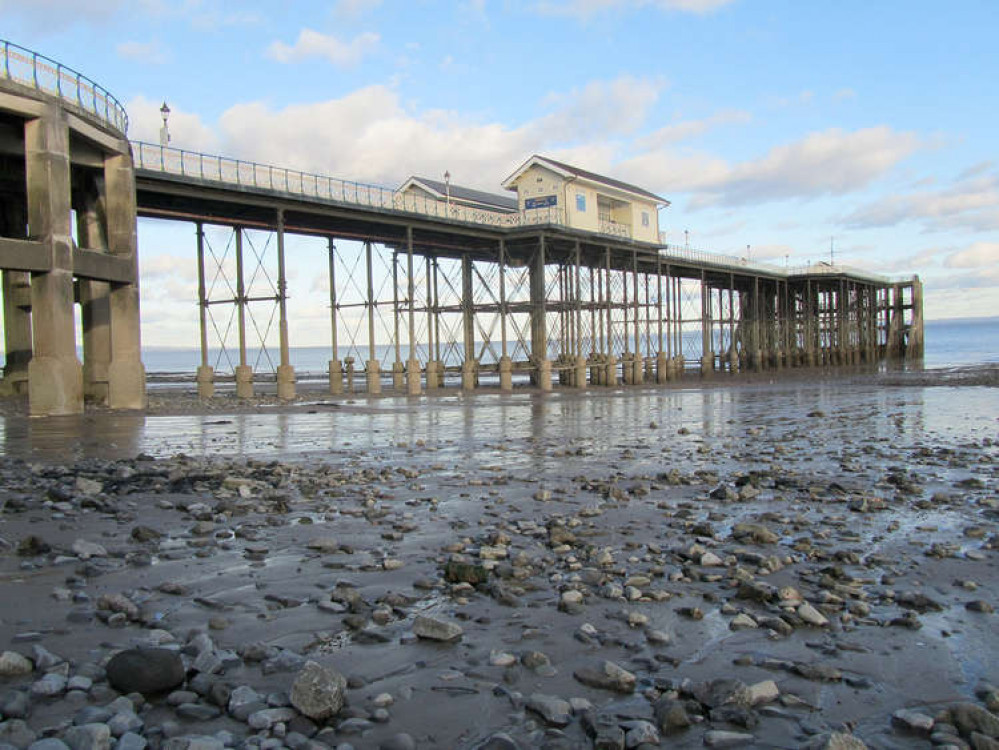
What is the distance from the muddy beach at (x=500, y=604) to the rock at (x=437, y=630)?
0.08ft

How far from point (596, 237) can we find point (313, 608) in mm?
Result: 37990

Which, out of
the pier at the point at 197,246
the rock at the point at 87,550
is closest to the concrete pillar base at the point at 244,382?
the pier at the point at 197,246

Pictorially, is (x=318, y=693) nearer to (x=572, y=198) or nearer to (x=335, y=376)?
(x=335, y=376)

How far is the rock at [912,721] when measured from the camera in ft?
11.0

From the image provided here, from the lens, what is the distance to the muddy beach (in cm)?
343

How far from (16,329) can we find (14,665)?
2896 cm

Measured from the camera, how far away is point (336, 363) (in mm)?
36031

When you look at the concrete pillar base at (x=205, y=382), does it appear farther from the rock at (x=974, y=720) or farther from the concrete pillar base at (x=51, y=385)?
the rock at (x=974, y=720)

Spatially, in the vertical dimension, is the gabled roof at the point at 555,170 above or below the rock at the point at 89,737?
above

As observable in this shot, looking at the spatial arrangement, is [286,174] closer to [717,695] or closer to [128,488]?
[128,488]

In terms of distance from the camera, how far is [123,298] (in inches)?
934

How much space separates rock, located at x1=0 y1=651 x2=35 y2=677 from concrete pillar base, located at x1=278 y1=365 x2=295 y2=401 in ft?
84.8

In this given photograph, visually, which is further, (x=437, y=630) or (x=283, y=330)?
(x=283, y=330)

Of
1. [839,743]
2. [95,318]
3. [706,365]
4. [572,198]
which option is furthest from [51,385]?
[706,365]
